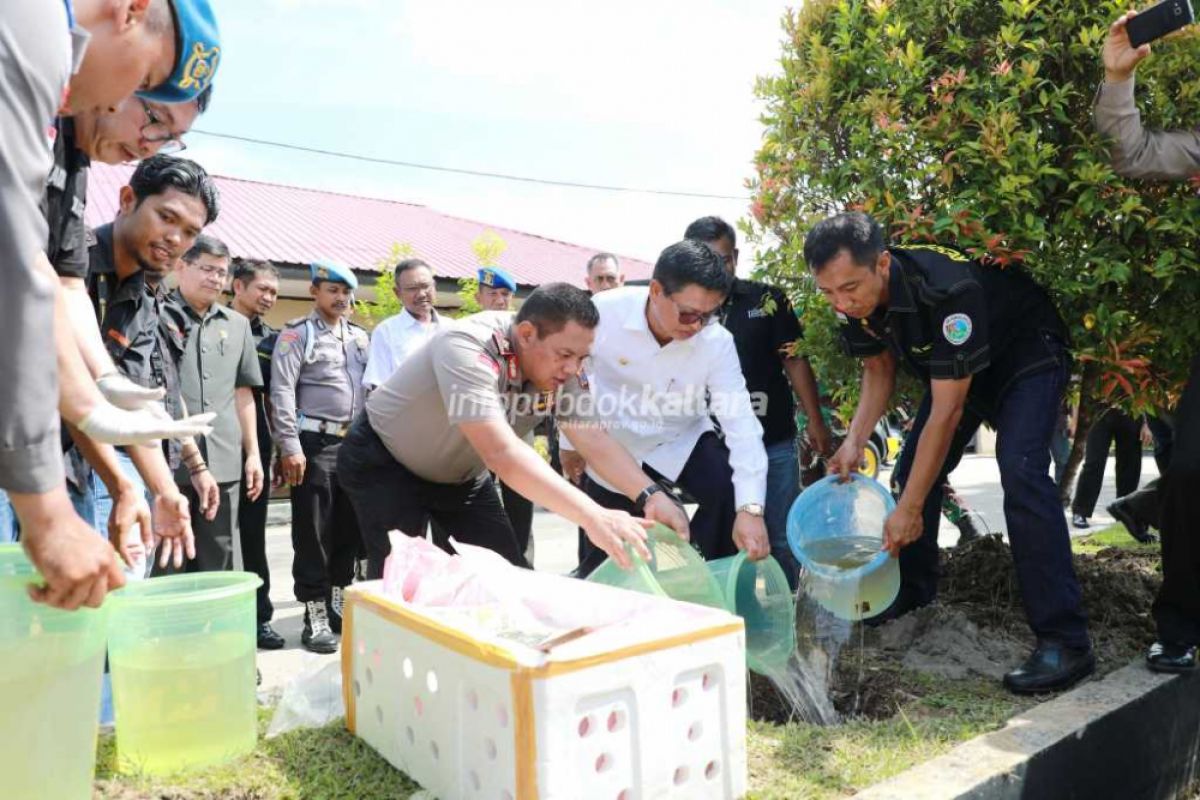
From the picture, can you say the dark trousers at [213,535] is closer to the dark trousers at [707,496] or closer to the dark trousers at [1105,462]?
the dark trousers at [707,496]

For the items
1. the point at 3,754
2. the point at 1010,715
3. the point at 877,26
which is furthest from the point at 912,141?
the point at 3,754

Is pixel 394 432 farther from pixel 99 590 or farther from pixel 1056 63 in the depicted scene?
pixel 1056 63

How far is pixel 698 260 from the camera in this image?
377 cm

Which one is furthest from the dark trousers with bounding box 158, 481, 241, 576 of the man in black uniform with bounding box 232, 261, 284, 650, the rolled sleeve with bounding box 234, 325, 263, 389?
the rolled sleeve with bounding box 234, 325, 263, 389

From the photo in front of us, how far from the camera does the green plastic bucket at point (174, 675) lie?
7.70 feet

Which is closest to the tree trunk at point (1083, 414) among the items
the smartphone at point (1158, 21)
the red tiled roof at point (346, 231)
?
the smartphone at point (1158, 21)

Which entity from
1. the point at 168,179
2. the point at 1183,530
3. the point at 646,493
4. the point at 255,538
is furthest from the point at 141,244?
the point at 1183,530

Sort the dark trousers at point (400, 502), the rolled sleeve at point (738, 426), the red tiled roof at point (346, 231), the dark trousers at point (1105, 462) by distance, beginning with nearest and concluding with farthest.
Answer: the dark trousers at point (400, 502) < the rolled sleeve at point (738, 426) < the dark trousers at point (1105, 462) < the red tiled roof at point (346, 231)

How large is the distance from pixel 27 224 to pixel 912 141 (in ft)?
11.0

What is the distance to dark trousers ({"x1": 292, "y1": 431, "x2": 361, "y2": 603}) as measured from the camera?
5.03m

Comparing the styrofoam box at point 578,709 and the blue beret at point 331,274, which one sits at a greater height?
the blue beret at point 331,274

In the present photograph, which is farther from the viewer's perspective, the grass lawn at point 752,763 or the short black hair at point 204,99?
the grass lawn at point 752,763

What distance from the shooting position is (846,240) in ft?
10.9

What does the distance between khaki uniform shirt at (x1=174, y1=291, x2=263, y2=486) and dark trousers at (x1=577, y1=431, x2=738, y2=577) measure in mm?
1825
